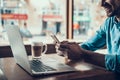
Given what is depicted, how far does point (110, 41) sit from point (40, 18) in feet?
3.95

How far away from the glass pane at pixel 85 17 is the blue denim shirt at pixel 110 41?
91 centimetres

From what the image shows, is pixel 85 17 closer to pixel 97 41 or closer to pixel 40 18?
pixel 40 18

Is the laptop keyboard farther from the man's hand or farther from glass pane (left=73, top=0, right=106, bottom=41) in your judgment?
glass pane (left=73, top=0, right=106, bottom=41)

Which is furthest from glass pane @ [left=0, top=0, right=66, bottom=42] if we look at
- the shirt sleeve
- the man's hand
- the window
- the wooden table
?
the wooden table

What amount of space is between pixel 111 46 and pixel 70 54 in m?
0.47

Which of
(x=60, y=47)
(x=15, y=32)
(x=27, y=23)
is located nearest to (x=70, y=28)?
(x=27, y=23)

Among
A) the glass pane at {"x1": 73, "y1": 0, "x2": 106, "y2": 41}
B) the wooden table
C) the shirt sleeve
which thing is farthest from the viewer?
the glass pane at {"x1": 73, "y1": 0, "x2": 106, "y2": 41}

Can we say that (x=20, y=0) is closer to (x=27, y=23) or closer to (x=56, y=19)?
(x=27, y=23)

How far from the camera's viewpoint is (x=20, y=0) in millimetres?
2715

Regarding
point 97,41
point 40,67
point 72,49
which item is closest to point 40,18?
point 97,41

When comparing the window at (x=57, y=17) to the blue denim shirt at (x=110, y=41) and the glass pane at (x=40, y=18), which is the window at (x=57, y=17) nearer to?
the glass pane at (x=40, y=18)

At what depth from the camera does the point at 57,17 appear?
115 inches

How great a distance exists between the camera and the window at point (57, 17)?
2750 mm

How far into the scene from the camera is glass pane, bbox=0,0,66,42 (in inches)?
108
